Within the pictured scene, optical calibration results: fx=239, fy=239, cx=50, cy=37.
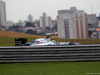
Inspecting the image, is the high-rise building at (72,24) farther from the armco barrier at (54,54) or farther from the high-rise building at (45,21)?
the armco barrier at (54,54)

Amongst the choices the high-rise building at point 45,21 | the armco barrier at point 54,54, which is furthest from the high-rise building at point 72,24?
the armco barrier at point 54,54

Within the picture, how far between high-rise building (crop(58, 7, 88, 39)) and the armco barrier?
264ft

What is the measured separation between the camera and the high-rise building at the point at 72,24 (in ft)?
318

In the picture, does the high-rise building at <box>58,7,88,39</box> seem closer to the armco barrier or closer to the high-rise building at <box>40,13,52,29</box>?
the high-rise building at <box>40,13,52,29</box>

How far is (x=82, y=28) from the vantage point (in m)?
97.6

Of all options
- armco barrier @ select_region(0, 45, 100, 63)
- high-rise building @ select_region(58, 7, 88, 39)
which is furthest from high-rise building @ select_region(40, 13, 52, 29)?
armco barrier @ select_region(0, 45, 100, 63)

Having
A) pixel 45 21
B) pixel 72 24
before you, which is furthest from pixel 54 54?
pixel 45 21

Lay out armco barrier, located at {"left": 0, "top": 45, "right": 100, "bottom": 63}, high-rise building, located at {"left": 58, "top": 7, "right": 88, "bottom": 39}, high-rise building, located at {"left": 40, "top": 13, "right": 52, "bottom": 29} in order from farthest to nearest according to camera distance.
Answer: high-rise building, located at {"left": 40, "top": 13, "right": 52, "bottom": 29}, high-rise building, located at {"left": 58, "top": 7, "right": 88, "bottom": 39}, armco barrier, located at {"left": 0, "top": 45, "right": 100, "bottom": 63}

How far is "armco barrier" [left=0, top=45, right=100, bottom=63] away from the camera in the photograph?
784 cm

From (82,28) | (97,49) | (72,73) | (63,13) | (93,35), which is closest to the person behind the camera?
(72,73)

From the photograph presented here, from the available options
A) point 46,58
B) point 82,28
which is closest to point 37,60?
point 46,58

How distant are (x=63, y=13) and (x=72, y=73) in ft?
346

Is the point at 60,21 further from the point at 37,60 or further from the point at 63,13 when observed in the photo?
the point at 37,60

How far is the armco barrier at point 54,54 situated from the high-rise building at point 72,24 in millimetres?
80443
